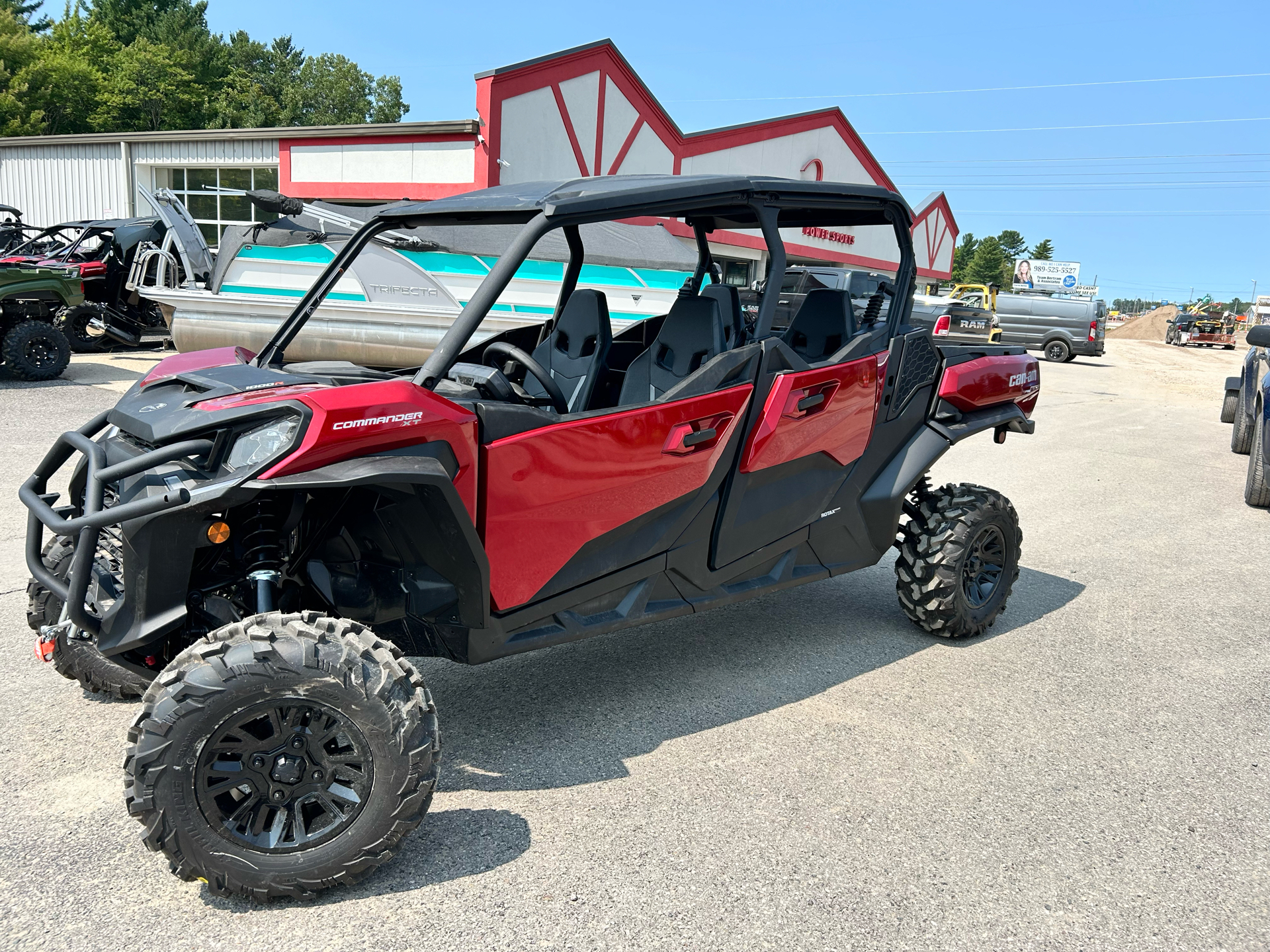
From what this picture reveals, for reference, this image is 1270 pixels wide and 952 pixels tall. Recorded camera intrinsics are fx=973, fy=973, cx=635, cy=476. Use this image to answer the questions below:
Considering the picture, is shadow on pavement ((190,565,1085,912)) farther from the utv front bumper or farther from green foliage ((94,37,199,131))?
green foliage ((94,37,199,131))

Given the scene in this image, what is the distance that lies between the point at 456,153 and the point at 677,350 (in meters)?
16.5

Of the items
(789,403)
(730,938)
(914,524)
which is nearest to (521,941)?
(730,938)

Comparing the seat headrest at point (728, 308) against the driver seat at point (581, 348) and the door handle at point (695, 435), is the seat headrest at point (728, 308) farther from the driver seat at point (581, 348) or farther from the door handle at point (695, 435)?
the door handle at point (695, 435)

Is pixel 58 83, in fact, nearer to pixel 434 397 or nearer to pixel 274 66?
pixel 274 66

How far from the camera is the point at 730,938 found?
2486mm

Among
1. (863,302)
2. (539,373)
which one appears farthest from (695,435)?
(863,302)

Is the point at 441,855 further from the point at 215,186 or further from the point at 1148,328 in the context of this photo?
the point at 1148,328

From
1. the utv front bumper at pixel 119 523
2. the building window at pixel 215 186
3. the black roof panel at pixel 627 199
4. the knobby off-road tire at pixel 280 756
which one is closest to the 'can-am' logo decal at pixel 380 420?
the utv front bumper at pixel 119 523

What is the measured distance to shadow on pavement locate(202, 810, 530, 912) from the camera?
257cm

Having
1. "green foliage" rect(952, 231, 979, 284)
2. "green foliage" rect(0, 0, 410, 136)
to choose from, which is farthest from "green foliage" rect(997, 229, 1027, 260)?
"green foliage" rect(0, 0, 410, 136)

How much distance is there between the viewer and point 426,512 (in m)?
2.84

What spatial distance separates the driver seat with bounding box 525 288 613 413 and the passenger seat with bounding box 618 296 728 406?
0.50 feet

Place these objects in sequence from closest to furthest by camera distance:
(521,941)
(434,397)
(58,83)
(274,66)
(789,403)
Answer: (521,941) < (434,397) < (789,403) < (58,83) < (274,66)

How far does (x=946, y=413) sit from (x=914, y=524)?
1.86 feet
